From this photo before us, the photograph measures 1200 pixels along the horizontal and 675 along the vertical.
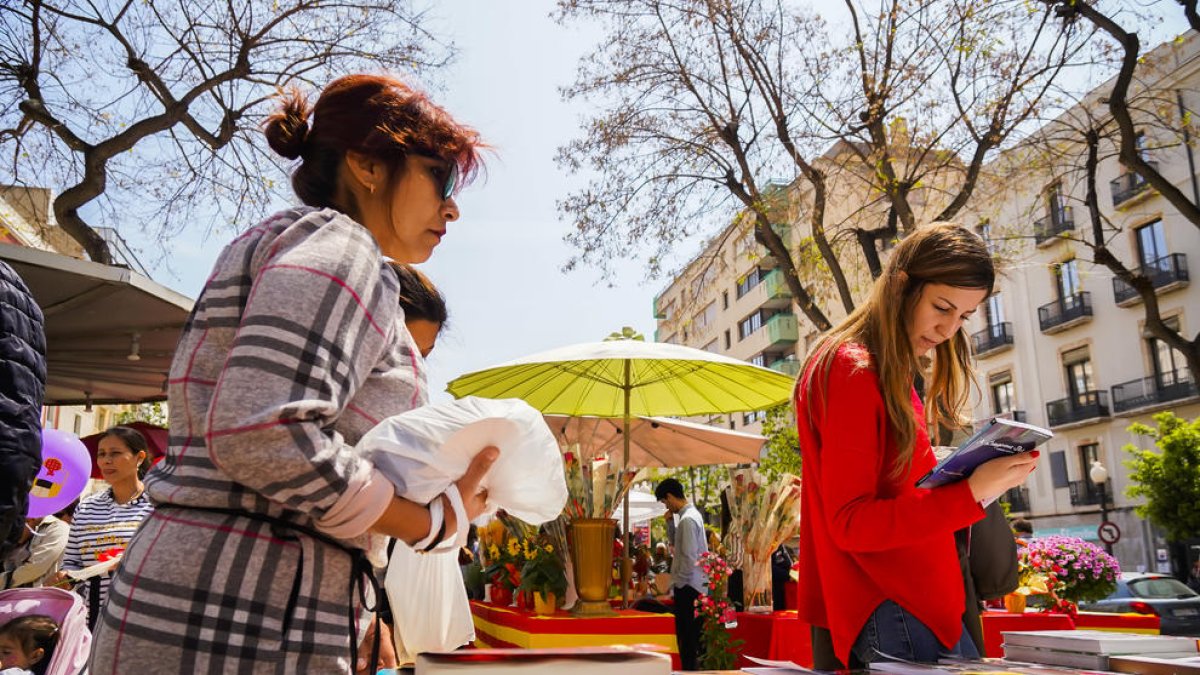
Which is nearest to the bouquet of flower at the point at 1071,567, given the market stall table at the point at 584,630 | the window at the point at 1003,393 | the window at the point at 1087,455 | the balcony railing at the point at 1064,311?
the market stall table at the point at 584,630

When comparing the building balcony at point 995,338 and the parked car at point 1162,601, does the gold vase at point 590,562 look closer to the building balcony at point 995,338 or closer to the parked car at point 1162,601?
the parked car at point 1162,601

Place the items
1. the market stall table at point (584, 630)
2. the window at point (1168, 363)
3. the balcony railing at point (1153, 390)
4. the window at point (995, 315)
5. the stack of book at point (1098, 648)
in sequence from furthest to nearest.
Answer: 1. the window at point (995, 315)
2. the window at point (1168, 363)
3. the balcony railing at point (1153, 390)
4. the market stall table at point (584, 630)
5. the stack of book at point (1098, 648)

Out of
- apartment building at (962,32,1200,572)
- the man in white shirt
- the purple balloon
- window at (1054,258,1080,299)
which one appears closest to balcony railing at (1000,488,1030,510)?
apartment building at (962,32,1200,572)

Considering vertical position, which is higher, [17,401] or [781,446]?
[781,446]

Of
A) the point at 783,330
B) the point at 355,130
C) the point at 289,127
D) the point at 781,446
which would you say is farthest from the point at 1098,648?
the point at 783,330

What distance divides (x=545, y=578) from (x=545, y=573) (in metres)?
0.03

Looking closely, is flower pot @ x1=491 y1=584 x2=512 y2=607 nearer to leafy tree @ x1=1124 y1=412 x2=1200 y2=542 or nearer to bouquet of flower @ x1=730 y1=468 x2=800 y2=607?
bouquet of flower @ x1=730 y1=468 x2=800 y2=607

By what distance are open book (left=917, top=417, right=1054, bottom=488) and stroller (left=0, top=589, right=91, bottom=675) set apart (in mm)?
3728

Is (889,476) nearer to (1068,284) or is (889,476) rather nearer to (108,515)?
(108,515)

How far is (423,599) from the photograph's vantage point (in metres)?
1.45

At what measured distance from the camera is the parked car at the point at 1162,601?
1374 cm

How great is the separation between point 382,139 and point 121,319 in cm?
524

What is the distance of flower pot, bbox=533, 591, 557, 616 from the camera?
17.0 ft

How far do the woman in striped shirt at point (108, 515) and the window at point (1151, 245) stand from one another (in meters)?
30.5
